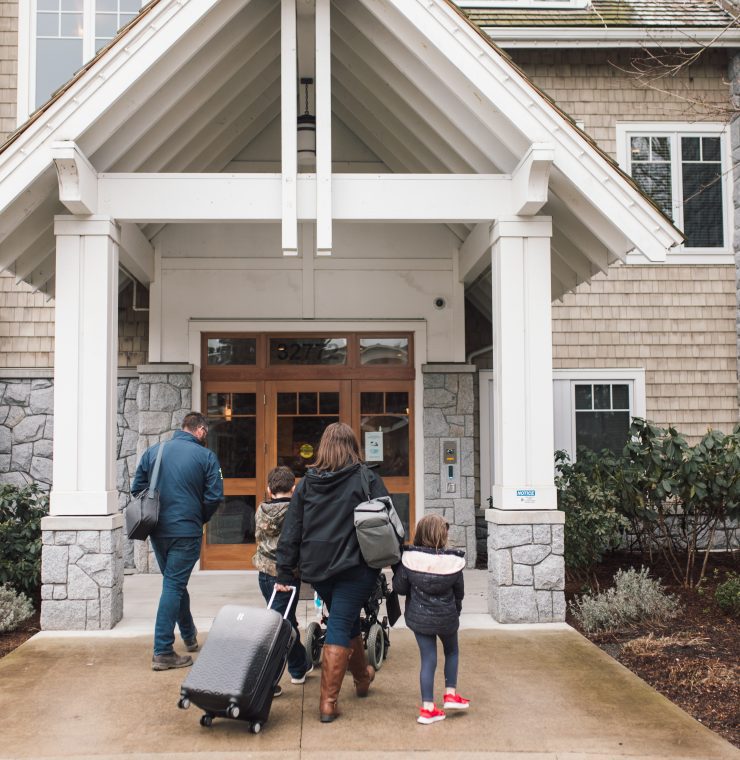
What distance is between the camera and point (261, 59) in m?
7.91

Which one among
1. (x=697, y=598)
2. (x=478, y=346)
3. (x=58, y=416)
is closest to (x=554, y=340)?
(x=478, y=346)

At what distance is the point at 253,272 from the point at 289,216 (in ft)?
8.78

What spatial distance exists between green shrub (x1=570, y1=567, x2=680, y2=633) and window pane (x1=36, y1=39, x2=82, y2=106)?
8.41m

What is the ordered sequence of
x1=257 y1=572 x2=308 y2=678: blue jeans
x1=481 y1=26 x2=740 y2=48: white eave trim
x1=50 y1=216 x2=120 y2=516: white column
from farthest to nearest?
x1=481 y1=26 x2=740 y2=48: white eave trim
x1=50 y1=216 x2=120 y2=516: white column
x1=257 y1=572 x2=308 y2=678: blue jeans

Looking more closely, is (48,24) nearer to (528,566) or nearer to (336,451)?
(336,451)

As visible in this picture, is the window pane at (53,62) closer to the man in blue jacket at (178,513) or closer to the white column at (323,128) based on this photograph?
the white column at (323,128)

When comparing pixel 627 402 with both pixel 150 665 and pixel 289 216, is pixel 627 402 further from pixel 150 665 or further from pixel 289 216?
pixel 150 665

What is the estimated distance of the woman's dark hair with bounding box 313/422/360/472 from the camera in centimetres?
482

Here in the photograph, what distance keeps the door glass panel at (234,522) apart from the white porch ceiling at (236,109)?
3.06 meters

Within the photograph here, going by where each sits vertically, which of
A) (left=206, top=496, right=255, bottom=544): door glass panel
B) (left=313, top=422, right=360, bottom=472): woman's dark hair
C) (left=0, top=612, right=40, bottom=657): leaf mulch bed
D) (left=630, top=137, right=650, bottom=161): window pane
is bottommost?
(left=0, top=612, right=40, bottom=657): leaf mulch bed

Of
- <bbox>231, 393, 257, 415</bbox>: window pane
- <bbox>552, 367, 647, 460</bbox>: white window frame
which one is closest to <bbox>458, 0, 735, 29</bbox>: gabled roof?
<bbox>552, 367, 647, 460</bbox>: white window frame

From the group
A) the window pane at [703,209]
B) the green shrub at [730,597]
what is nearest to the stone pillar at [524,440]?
the green shrub at [730,597]

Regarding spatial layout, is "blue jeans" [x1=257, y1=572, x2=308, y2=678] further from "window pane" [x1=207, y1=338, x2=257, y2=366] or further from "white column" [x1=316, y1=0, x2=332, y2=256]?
"window pane" [x1=207, y1=338, x2=257, y2=366]

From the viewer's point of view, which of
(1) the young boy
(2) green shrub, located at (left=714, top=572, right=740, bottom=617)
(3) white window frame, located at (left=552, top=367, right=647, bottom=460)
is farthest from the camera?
(3) white window frame, located at (left=552, top=367, right=647, bottom=460)
